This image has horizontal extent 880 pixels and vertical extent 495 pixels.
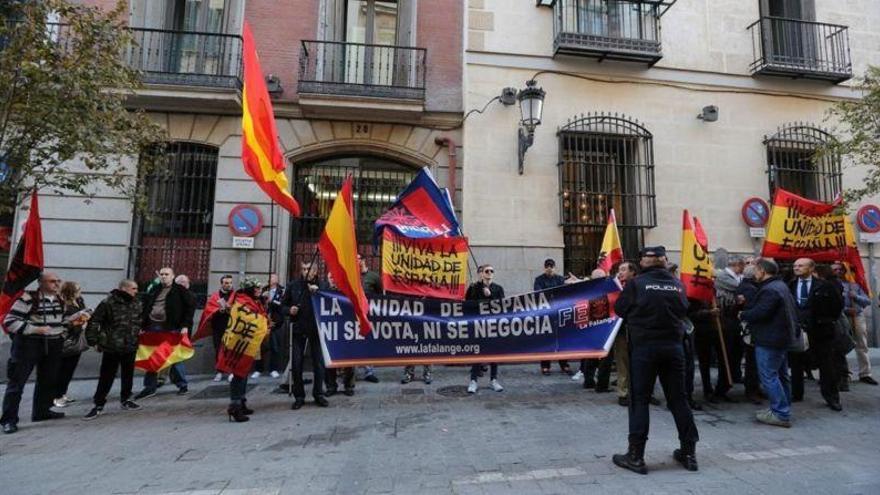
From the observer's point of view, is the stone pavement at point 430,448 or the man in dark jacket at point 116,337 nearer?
the stone pavement at point 430,448

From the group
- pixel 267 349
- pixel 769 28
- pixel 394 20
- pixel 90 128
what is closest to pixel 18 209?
pixel 90 128

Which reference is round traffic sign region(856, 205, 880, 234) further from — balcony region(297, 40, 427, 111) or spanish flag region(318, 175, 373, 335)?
spanish flag region(318, 175, 373, 335)

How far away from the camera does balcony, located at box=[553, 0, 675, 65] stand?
10945 millimetres

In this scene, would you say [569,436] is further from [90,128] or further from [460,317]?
[90,128]

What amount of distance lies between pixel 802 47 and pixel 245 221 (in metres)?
13.6

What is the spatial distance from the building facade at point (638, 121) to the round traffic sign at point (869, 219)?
0.70m

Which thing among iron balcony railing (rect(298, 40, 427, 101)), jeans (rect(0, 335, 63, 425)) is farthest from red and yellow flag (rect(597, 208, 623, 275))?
jeans (rect(0, 335, 63, 425))

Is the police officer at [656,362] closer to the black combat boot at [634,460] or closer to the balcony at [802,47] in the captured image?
the black combat boot at [634,460]

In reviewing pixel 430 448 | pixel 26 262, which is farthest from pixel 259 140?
pixel 430 448

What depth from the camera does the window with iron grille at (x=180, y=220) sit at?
9.98 meters

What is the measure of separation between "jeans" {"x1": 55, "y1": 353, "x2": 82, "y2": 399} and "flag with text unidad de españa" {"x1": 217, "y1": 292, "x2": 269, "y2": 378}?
232 cm

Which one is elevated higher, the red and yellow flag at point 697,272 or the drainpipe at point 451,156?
the drainpipe at point 451,156

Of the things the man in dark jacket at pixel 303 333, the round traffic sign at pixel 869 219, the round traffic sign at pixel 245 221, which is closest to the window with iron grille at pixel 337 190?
the round traffic sign at pixel 245 221

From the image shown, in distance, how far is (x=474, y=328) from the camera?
6.96 m
